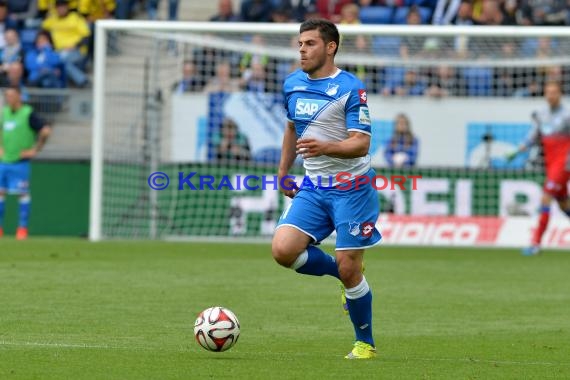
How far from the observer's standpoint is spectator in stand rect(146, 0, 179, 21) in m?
24.4

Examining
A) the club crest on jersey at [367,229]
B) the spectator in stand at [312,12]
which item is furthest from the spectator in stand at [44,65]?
the club crest on jersey at [367,229]

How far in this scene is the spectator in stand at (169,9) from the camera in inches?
961

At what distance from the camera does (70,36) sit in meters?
24.3

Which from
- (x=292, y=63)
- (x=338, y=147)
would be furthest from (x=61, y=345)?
(x=292, y=63)

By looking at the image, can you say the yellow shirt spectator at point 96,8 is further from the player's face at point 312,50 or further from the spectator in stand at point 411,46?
the player's face at point 312,50

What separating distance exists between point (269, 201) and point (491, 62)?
182 inches

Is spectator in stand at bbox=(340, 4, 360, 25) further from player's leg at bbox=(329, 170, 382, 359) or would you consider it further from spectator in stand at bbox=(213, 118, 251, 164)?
player's leg at bbox=(329, 170, 382, 359)

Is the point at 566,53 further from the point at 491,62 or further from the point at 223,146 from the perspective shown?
the point at 223,146

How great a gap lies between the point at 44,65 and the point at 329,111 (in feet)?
50.7

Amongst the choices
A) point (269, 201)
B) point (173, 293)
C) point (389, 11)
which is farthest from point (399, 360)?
point (389, 11)

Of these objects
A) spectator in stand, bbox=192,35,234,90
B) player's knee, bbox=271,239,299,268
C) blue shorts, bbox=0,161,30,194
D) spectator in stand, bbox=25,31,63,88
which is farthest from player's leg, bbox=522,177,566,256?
player's knee, bbox=271,239,299,268

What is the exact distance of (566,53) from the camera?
21328mm

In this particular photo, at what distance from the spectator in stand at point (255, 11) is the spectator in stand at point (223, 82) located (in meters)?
2.68

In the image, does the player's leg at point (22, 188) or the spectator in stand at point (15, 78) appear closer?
the player's leg at point (22, 188)
